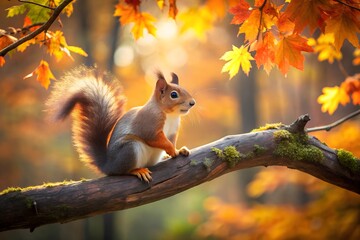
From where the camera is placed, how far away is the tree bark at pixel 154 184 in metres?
2.06

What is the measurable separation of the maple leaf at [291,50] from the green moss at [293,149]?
61 cm

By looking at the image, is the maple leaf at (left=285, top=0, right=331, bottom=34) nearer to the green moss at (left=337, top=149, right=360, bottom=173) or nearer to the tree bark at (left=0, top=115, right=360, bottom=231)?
the tree bark at (left=0, top=115, right=360, bottom=231)

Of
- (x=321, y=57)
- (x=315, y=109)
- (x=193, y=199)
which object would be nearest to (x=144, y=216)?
(x=193, y=199)

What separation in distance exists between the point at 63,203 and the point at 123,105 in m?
0.98

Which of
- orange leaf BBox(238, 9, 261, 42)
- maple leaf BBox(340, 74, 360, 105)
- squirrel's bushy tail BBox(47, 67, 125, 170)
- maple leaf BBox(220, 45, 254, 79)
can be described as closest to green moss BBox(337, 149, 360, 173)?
maple leaf BBox(340, 74, 360, 105)

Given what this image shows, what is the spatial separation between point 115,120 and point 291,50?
1.36 m

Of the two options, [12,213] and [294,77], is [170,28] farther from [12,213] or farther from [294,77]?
[12,213]

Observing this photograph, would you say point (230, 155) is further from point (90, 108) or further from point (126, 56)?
point (126, 56)

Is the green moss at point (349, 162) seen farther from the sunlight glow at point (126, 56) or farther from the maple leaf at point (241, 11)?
the sunlight glow at point (126, 56)

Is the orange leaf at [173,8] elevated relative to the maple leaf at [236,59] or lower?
A: elevated

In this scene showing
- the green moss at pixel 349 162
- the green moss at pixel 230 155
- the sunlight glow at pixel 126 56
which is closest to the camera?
the green moss at pixel 230 155

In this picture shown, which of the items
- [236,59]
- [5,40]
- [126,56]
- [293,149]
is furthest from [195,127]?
[5,40]

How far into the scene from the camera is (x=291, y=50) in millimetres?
1990

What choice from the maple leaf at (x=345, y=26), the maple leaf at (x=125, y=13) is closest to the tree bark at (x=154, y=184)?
the maple leaf at (x=345, y=26)
